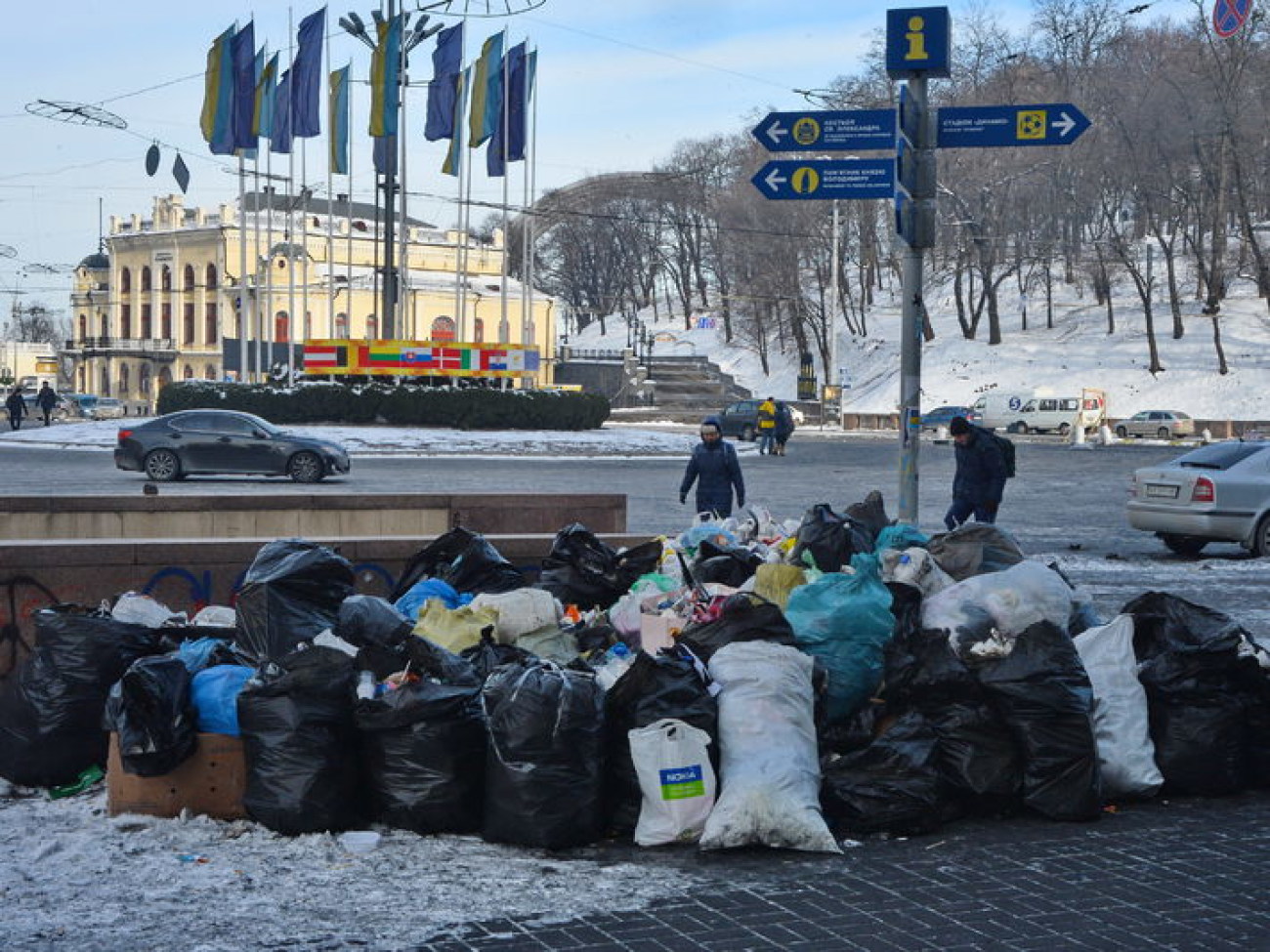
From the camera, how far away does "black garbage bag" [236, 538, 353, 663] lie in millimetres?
7371

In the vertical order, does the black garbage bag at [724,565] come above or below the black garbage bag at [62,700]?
above

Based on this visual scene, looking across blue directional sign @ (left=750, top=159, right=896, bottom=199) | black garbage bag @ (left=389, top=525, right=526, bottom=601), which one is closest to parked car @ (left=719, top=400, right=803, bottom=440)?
blue directional sign @ (left=750, top=159, right=896, bottom=199)

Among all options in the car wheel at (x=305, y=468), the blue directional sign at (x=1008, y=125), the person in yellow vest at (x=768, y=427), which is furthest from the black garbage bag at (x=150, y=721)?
the person in yellow vest at (x=768, y=427)

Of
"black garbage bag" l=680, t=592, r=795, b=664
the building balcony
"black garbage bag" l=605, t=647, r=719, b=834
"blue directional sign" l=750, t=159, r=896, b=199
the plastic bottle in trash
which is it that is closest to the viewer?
"black garbage bag" l=605, t=647, r=719, b=834

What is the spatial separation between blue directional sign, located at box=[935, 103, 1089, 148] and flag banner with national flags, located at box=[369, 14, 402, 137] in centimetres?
3277

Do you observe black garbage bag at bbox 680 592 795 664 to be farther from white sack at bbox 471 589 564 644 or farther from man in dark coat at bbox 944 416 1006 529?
man in dark coat at bbox 944 416 1006 529

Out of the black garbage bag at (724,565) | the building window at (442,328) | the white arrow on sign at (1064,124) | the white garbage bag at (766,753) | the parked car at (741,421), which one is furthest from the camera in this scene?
the building window at (442,328)

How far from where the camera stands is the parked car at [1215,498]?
16.4 m

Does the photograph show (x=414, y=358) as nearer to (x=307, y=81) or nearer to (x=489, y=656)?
(x=307, y=81)

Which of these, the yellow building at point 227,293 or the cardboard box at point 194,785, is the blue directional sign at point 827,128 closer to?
the cardboard box at point 194,785

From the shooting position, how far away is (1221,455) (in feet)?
55.2

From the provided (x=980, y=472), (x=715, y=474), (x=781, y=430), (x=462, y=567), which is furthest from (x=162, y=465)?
(x=462, y=567)

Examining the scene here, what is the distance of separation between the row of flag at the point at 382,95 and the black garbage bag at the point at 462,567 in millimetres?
34418

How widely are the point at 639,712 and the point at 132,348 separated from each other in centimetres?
8775
